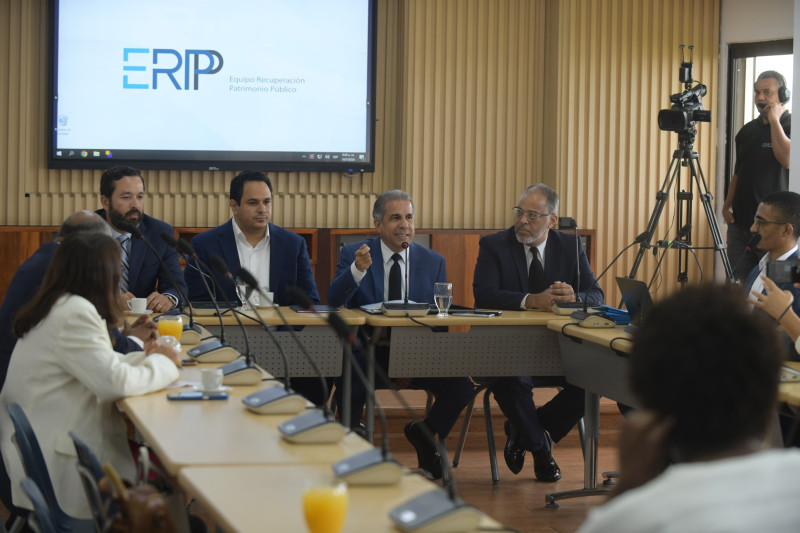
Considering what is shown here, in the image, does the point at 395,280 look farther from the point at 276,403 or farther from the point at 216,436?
the point at 216,436

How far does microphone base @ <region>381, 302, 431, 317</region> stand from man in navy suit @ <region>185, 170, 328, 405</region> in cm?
53

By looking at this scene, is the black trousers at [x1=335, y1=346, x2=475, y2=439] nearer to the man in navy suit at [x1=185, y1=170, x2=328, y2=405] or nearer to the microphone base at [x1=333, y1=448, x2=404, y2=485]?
the man in navy suit at [x1=185, y1=170, x2=328, y2=405]

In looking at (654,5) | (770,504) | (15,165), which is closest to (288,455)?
(770,504)

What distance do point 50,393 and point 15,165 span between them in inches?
174

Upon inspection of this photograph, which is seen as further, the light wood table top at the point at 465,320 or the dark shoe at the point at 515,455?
the dark shoe at the point at 515,455

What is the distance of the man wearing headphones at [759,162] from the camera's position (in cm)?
584

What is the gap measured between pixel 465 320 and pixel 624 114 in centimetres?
339

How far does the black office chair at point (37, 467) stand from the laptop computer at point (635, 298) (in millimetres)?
2154

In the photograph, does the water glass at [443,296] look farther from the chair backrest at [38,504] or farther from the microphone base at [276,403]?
the chair backrest at [38,504]

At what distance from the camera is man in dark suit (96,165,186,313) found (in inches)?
179

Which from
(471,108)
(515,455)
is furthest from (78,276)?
(471,108)

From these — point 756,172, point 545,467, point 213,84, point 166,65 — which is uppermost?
point 166,65

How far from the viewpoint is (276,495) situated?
5.55 ft

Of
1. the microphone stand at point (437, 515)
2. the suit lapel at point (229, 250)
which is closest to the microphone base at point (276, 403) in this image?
the microphone stand at point (437, 515)
